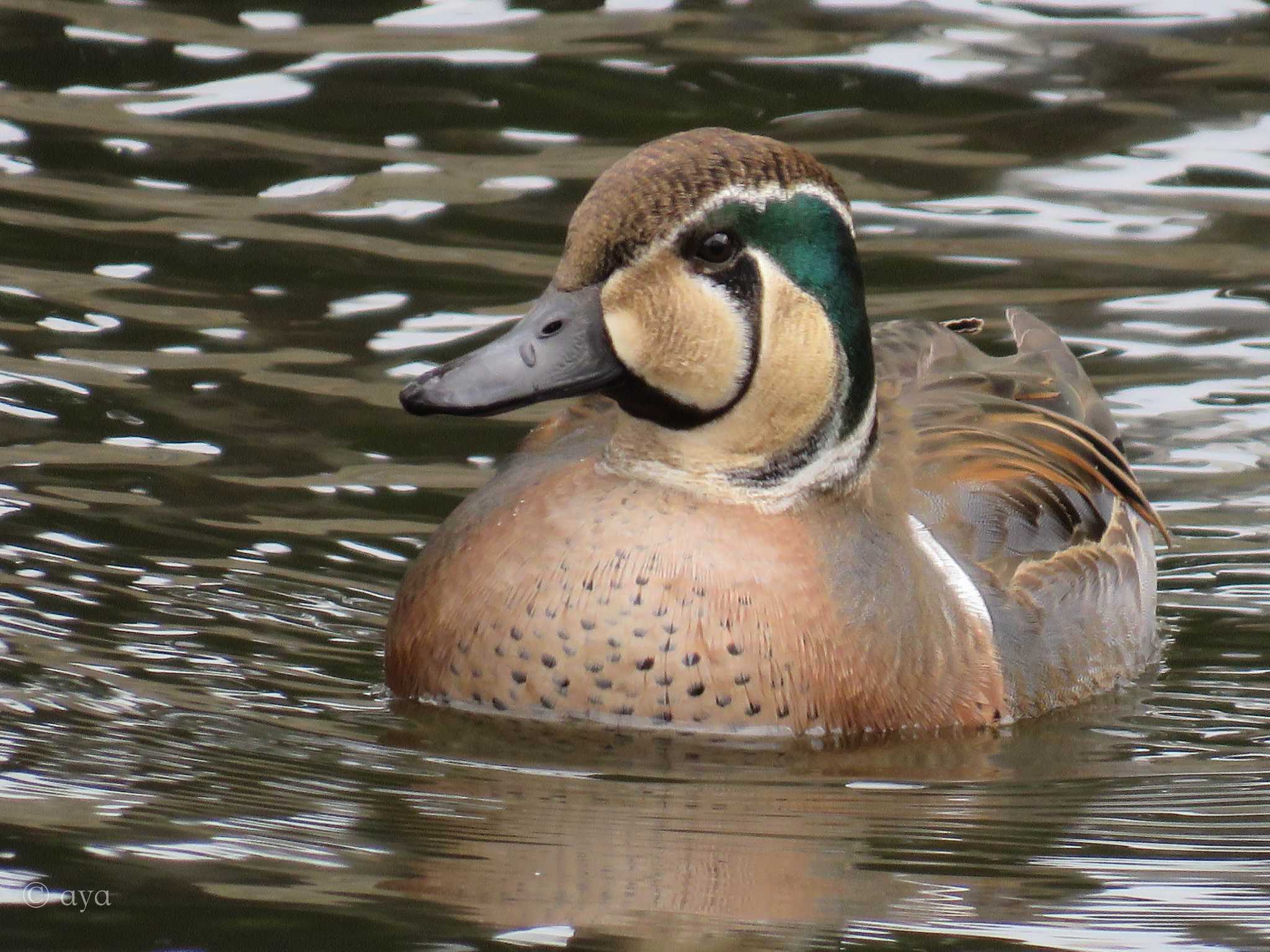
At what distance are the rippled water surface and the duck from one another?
Answer: 0.15 metres

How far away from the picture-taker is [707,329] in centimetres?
670

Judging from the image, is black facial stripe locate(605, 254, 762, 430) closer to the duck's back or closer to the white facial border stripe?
the white facial border stripe

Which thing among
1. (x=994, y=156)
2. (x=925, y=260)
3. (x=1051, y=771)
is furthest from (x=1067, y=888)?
(x=994, y=156)

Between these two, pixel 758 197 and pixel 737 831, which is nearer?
pixel 737 831

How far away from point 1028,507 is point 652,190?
183 cm

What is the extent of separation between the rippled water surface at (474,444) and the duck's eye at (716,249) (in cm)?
128

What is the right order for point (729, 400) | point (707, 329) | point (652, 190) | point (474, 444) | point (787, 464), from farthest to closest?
point (474, 444) < point (787, 464) < point (729, 400) < point (707, 329) < point (652, 190)

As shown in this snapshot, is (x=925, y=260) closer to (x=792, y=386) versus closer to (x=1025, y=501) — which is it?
(x=1025, y=501)

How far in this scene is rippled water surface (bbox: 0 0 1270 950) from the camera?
5.55 m

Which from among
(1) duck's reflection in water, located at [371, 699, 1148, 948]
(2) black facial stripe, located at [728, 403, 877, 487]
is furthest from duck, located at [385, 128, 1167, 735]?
Answer: (1) duck's reflection in water, located at [371, 699, 1148, 948]

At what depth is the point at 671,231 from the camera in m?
6.59

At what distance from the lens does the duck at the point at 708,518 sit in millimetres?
6613

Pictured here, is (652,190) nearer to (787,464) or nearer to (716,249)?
(716,249)

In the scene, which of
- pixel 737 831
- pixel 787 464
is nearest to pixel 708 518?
pixel 787 464
